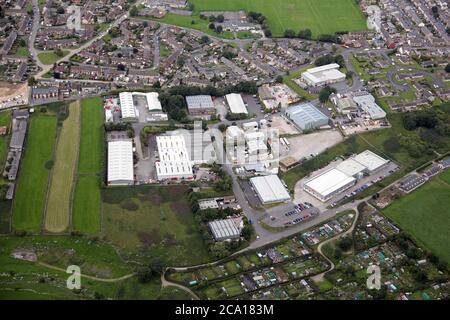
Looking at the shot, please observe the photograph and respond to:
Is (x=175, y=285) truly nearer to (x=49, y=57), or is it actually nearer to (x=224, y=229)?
(x=224, y=229)

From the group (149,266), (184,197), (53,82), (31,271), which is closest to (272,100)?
(184,197)

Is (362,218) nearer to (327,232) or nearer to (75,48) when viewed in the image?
(327,232)

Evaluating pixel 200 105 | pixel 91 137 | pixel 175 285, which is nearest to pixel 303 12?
pixel 200 105

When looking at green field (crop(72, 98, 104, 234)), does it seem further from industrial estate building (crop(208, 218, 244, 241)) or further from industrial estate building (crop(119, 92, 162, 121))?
industrial estate building (crop(208, 218, 244, 241))

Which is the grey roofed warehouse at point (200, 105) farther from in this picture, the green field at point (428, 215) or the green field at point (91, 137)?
the green field at point (428, 215)

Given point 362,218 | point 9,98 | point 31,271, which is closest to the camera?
point 31,271

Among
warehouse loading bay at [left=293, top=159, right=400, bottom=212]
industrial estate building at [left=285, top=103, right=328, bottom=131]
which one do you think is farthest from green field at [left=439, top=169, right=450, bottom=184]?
industrial estate building at [left=285, top=103, right=328, bottom=131]
